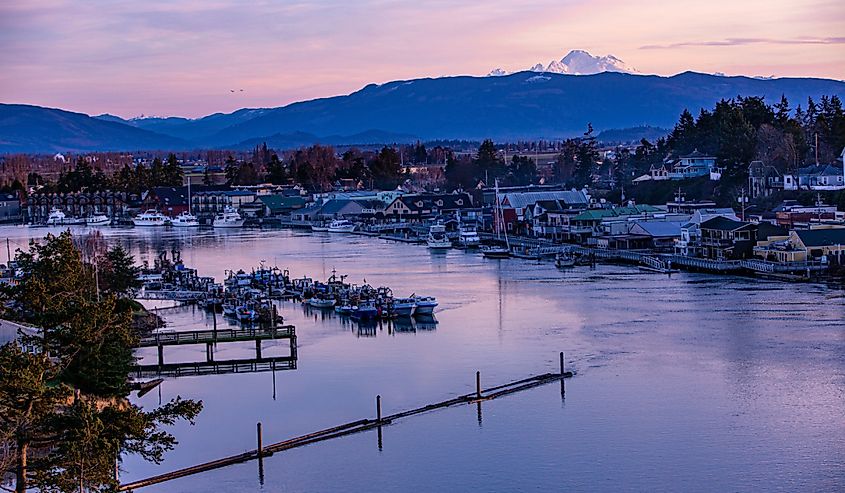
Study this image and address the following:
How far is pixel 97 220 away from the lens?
32406 mm

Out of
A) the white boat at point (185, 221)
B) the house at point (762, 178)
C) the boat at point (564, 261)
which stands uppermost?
the house at point (762, 178)

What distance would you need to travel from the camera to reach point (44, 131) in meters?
144

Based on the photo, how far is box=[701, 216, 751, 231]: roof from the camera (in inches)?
705

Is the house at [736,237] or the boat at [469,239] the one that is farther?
the boat at [469,239]

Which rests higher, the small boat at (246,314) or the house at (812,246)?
the house at (812,246)

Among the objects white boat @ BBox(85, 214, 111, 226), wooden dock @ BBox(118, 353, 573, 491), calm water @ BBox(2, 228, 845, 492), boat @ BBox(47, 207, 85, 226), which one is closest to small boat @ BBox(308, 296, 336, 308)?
calm water @ BBox(2, 228, 845, 492)

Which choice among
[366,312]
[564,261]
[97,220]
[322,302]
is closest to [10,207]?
[97,220]

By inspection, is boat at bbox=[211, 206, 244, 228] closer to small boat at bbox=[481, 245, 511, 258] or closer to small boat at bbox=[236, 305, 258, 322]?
small boat at bbox=[481, 245, 511, 258]

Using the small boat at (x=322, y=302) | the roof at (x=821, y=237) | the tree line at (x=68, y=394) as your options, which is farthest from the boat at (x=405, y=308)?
the roof at (x=821, y=237)

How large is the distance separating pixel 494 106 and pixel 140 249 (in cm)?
11710

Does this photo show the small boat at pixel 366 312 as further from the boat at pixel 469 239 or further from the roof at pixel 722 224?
the boat at pixel 469 239

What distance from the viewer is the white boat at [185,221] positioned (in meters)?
31.8

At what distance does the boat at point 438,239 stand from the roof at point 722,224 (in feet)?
19.4

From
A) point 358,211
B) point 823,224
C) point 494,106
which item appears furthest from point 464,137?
point 823,224
